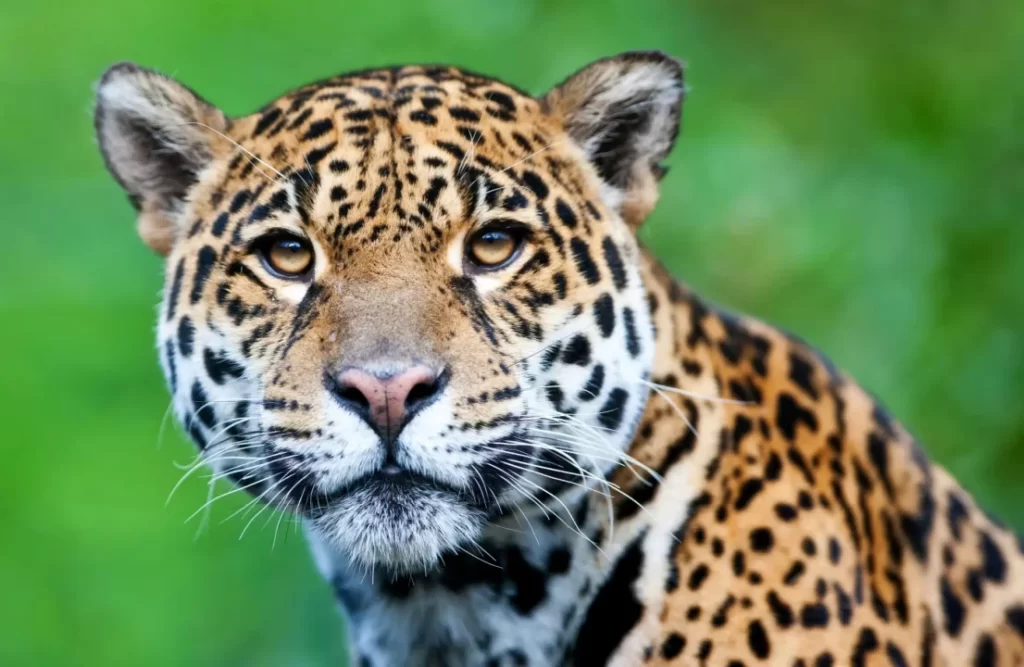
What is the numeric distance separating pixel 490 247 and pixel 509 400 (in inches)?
23.1

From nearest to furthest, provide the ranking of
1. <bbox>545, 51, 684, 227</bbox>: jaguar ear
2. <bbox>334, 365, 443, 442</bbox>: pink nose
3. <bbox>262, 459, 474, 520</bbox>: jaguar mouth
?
<bbox>334, 365, 443, 442</bbox>: pink nose
<bbox>262, 459, 474, 520</bbox>: jaguar mouth
<bbox>545, 51, 684, 227</bbox>: jaguar ear

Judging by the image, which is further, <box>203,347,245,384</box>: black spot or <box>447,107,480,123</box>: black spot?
<box>447,107,480,123</box>: black spot

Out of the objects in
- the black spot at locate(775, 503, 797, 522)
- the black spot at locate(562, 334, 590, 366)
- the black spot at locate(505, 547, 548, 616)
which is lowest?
the black spot at locate(505, 547, 548, 616)

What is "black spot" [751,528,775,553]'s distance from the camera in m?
4.71

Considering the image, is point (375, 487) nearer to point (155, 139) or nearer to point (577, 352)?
point (577, 352)

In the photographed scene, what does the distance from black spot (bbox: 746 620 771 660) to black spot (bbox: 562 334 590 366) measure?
3.38 feet

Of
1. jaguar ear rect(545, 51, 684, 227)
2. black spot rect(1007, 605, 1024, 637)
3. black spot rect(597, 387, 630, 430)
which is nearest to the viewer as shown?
black spot rect(597, 387, 630, 430)

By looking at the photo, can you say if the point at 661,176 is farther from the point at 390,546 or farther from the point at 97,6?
the point at 97,6

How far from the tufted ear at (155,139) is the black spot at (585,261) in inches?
54.4

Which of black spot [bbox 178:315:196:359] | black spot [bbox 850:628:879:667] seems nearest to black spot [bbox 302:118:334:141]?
black spot [bbox 178:315:196:359]

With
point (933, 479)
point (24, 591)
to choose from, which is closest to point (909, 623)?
point (933, 479)

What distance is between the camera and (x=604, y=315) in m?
4.72

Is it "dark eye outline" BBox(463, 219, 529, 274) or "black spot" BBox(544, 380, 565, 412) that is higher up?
"dark eye outline" BBox(463, 219, 529, 274)

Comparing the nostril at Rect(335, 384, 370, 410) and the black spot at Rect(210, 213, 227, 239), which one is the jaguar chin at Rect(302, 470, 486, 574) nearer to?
the nostril at Rect(335, 384, 370, 410)
